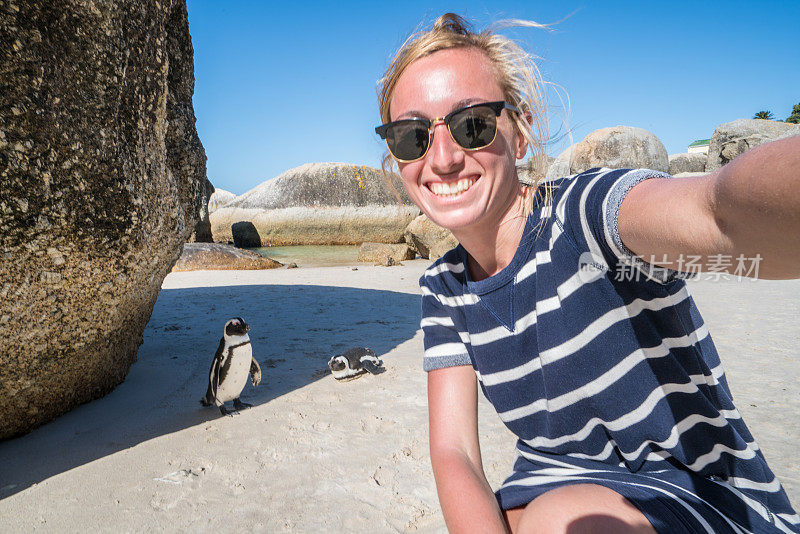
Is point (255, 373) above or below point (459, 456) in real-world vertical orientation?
below

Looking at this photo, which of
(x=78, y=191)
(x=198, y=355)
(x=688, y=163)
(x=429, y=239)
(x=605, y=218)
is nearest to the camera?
(x=605, y=218)

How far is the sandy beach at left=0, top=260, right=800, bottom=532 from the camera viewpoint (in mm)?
2291

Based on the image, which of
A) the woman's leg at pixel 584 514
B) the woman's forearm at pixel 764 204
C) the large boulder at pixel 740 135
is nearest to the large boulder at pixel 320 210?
the large boulder at pixel 740 135

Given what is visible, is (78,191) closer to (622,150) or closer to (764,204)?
(764,204)

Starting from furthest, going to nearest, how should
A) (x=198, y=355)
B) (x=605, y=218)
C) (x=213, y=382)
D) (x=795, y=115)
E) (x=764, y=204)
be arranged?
1. (x=795, y=115)
2. (x=198, y=355)
3. (x=213, y=382)
4. (x=605, y=218)
5. (x=764, y=204)

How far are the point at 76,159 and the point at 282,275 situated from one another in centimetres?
808

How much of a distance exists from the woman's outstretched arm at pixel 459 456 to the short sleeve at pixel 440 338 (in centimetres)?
3

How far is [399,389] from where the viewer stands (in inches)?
146

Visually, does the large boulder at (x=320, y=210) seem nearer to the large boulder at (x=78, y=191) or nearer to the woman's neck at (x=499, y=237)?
the large boulder at (x=78, y=191)

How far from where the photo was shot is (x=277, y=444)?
293 centimetres

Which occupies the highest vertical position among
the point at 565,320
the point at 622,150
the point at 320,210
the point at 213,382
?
the point at 622,150

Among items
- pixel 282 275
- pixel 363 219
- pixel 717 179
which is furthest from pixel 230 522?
pixel 363 219

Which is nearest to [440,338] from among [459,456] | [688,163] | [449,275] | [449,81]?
[449,275]

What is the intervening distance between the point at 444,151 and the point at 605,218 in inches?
22.3
